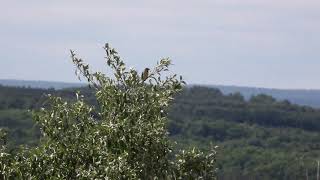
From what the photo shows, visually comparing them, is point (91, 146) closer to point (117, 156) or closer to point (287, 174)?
point (117, 156)

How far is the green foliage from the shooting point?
15969mm

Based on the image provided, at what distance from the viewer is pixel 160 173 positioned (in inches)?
648

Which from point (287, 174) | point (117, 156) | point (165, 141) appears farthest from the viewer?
point (287, 174)

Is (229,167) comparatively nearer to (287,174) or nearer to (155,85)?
(287,174)

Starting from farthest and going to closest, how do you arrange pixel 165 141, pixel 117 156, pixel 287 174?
1. pixel 287 174
2. pixel 165 141
3. pixel 117 156

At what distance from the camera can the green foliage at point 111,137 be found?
16.0 metres

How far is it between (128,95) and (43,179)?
2.29 m

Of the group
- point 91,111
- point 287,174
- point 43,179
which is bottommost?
point 287,174

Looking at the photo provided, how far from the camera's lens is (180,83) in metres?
17.1

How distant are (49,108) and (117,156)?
2.47 metres

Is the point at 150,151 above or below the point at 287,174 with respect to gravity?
above

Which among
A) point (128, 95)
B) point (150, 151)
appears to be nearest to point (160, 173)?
point (150, 151)

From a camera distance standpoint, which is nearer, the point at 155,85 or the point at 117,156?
the point at 117,156

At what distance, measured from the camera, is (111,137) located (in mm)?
15953
